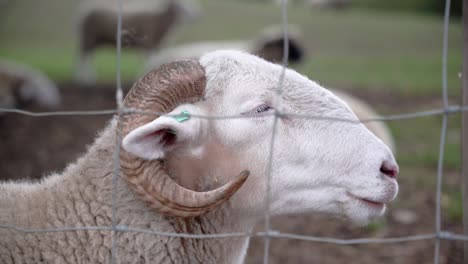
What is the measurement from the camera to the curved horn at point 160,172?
7.42 feet

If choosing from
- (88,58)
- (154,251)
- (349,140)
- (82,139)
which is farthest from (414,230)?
(88,58)

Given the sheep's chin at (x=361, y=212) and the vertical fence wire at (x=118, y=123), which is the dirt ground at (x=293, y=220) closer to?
the sheep's chin at (x=361, y=212)

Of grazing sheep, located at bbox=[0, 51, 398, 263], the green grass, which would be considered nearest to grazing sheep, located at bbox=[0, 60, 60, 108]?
the green grass

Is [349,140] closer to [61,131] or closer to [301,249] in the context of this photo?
[301,249]

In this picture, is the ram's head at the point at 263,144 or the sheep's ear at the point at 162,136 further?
the ram's head at the point at 263,144

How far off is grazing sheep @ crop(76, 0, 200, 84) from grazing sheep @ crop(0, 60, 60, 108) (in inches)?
99.6

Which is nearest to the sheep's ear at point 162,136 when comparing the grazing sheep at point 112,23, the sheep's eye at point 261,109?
the sheep's eye at point 261,109

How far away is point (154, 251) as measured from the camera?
2416mm

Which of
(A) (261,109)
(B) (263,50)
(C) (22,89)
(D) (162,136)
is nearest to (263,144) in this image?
(A) (261,109)

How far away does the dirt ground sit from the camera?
4406 millimetres

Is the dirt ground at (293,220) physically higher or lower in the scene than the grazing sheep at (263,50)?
lower

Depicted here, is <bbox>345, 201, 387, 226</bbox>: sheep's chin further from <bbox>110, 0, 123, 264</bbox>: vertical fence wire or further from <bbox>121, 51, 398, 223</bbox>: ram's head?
<bbox>110, 0, 123, 264</bbox>: vertical fence wire

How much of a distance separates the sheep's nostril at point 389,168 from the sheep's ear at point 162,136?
82cm

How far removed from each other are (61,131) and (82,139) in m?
0.51
